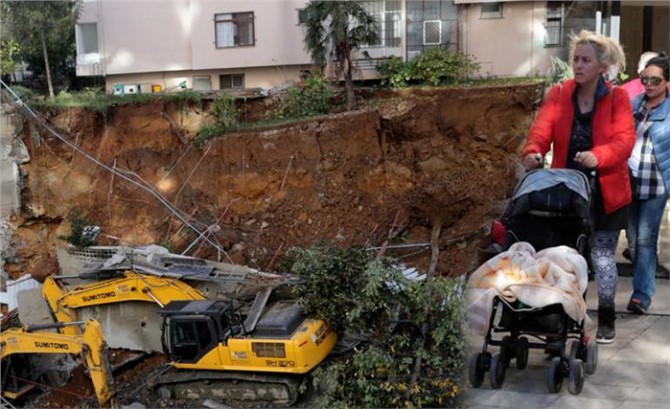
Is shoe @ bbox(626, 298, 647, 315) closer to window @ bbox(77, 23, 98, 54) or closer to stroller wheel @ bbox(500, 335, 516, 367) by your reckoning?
stroller wheel @ bbox(500, 335, 516, 367)

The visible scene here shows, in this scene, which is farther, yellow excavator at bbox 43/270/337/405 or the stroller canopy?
yellow excavator at bbox 43/270/337/405

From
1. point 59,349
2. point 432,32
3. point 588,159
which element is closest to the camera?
point 588,159

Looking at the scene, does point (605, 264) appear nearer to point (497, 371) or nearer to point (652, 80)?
point (497, 371)

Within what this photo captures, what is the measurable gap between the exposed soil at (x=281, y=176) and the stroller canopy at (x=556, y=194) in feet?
30.6

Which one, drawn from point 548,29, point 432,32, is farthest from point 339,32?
point 548,29

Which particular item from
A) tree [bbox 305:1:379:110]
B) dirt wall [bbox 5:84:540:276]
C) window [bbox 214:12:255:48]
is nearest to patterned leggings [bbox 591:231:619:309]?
dirt wall [bbox 5:84:540:276]

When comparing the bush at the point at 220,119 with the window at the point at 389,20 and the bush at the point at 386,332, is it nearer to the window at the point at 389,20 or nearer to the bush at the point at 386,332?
the window at the point at 389,20

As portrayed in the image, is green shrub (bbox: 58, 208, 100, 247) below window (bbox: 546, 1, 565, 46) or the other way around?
below

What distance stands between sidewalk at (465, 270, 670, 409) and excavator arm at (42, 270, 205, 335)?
21.5 feet

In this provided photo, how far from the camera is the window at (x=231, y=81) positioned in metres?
21.3

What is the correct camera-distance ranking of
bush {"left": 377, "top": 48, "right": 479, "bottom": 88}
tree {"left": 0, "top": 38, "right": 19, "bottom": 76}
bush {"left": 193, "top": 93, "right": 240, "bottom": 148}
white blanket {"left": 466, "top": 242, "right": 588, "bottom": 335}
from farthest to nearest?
tree {"left": 0, "top": 38, "right": 19, "bottom": 76}
bush {"left": 193, "top": 93, "right": 240, "bottom": 148}
bush {"left": 377, "top": 48, "right": 479, "bottom": 88}
white blanket {"left": 466, "top": 242, "right": 588, "bottom": 335}

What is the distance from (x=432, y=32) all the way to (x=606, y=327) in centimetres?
1443

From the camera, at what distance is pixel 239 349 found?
9891mm

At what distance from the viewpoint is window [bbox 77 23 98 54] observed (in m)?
22.1
